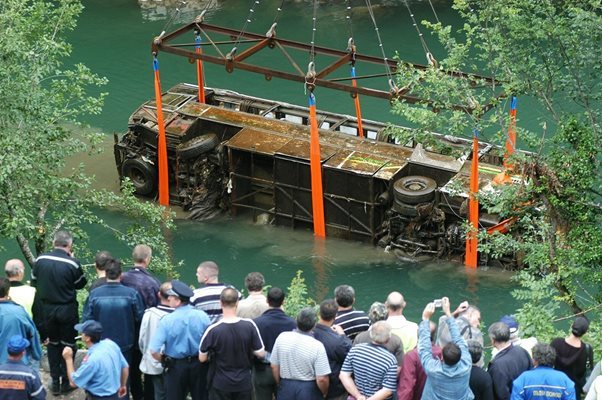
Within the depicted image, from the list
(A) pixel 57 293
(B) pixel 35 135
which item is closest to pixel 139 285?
(A) pixel 57 293

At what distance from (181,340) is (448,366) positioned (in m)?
2.99

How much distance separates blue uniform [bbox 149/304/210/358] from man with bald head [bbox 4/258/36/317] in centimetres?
177

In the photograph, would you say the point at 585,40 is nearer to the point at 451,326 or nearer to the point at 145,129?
the point at 451,326

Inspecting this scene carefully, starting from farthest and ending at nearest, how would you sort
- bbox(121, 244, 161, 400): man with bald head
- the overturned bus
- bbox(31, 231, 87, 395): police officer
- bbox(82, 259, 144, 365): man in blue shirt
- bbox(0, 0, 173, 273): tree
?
the overturned bus
bbox(0, 0, 173, 273): tree
bbox(31, 231, 87, 395): police officer
bbox(121, 244, 161, 400): man with bald head
bbox(82, 259, 144, 365): man in blue shirt

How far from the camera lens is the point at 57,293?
1351cm

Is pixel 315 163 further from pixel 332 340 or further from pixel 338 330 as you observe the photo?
pixel 332 340

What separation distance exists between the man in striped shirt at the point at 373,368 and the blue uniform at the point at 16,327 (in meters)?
3.41

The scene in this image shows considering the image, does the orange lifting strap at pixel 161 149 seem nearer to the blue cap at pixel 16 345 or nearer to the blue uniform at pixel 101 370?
the blue uniform at pixel 101 370

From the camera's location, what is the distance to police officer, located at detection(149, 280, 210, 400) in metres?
12.5

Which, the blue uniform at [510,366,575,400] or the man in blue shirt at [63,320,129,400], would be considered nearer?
the blue uniform at [510,366,575,400]

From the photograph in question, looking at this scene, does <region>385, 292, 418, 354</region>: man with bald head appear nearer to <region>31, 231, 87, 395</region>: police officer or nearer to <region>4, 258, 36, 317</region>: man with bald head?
<region>31, 231, 87, 395</region>: police officer

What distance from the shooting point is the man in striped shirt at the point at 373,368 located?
38.6 feet

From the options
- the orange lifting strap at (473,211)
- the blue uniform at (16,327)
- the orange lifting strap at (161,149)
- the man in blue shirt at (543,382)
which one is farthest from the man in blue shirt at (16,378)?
the orange lifting strap at (161,149)

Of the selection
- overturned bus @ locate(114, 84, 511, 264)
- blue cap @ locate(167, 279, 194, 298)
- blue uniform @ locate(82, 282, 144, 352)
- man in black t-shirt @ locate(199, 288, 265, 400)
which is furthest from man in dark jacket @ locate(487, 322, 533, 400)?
overturned bus @ locate(114, 84, 511, 264)
